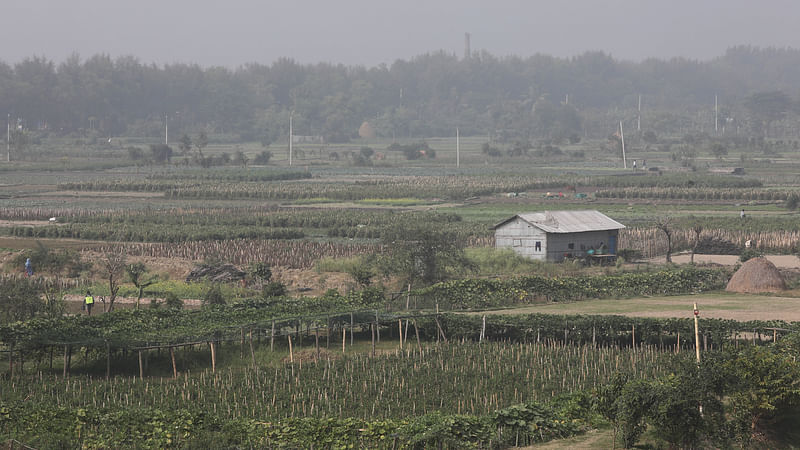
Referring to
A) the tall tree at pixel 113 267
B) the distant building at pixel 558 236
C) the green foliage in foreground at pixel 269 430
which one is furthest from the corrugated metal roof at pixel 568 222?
the green foliage in foreground at pixel 269 430

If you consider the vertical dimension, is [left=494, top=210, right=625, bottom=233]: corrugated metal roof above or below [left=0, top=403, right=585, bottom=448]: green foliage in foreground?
above

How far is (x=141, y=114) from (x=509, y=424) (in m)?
179

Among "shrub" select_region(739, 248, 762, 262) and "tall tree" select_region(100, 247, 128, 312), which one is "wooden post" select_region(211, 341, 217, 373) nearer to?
"tall tree" select_region(100, 247, 128, 312)

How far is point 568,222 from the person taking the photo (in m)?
45.7

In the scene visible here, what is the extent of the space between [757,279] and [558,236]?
375 inches

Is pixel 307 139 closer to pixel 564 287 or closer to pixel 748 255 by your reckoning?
pixel 748 255

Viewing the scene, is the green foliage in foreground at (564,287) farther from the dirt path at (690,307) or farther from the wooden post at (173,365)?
the wooden post at (173,365)

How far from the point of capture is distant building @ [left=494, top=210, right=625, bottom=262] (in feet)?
147

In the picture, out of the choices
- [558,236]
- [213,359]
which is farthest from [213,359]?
[558,236]

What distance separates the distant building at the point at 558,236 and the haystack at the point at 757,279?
305 inches

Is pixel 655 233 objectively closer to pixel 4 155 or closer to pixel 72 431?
pixel 72 431

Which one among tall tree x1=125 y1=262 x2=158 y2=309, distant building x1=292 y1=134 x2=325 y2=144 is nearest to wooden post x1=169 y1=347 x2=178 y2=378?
tall tree x1=125 y1=262 x2=158 y2=309

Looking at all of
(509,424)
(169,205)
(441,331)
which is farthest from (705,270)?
(169,205)

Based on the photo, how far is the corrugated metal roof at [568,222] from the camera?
147 feet
